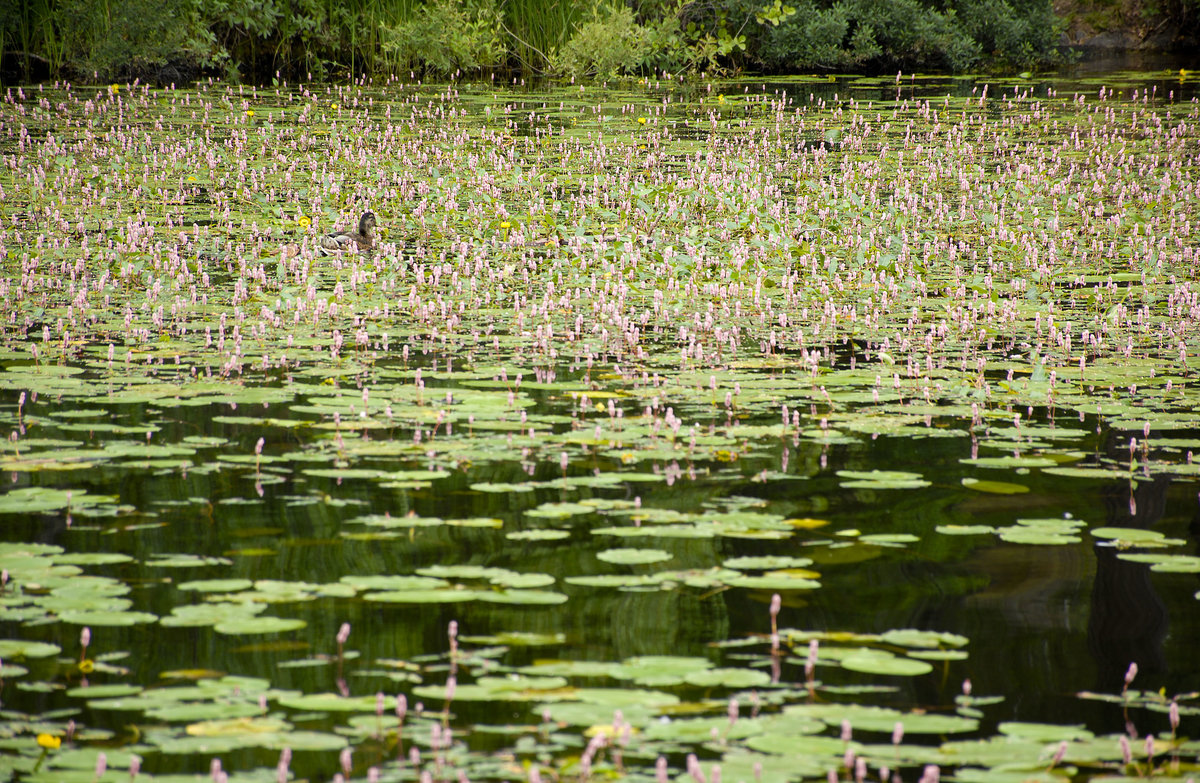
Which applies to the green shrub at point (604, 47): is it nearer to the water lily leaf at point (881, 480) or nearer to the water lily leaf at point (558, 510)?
the water lily leaf at point (881, 480)

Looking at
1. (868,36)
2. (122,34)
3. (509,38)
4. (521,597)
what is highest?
(868,36)

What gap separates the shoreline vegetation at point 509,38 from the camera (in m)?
24.3

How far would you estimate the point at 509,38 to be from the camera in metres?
30.2

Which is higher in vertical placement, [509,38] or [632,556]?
[509,38]

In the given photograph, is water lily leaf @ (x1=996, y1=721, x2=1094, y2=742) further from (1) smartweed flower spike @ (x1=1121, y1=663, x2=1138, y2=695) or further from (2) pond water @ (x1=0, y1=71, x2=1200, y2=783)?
(1) smartweed flower spike @ (x1=1121, y1=663, x2=1138, y2=695)

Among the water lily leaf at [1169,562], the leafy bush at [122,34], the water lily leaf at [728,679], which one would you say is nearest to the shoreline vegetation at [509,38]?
the leafy bush at [122,34]

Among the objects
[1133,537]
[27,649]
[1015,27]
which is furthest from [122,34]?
[1133,537]

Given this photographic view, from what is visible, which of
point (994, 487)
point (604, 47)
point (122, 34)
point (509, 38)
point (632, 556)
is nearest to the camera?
point (632, 556)

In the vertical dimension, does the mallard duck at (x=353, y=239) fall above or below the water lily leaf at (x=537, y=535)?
above

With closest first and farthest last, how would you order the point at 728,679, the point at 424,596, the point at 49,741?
the point at 49,741 < the point at 728,679 < the point at 424,596

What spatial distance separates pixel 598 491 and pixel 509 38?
86.8ft

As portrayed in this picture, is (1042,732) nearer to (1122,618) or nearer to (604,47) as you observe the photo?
(1122,618)

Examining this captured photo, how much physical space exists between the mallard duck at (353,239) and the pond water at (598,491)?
159mm

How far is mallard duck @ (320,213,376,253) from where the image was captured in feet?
32.2
